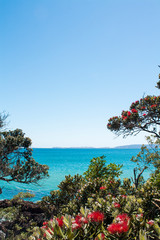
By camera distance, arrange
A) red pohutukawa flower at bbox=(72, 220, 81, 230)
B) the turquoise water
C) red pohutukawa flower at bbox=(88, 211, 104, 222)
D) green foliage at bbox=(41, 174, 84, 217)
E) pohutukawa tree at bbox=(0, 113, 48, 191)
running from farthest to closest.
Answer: the turquoise water, pohutukawa tree at bbox=(0, 113, 48, 191), green foliage at bbox=(41, 174, 84, 217), red pohutukawa flower at bbox=(88, 211, 104, 222), red pohutukawa flower at bbox=(72, 220, 81, 230)

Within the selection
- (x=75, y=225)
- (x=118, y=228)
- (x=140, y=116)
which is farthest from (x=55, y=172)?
(x=118, y=228)

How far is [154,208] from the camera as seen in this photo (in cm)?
272

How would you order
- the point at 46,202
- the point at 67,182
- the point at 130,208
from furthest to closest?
the point at 46,202 → the point at 67,182 → the point at 130,208

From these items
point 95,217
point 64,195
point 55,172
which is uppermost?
point 95,217

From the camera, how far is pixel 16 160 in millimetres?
12297

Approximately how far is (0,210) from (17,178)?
7.25 feet

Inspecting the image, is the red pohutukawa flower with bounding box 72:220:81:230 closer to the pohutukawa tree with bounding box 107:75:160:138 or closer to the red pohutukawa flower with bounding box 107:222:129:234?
the red pohutukawa flower with bounding box 107:222:129:234

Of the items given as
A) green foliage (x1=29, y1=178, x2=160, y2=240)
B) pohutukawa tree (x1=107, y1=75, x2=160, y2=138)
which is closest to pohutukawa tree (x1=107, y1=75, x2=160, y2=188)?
pohutukawa tree (x1=107, y1=75, x2=160, y2=138)

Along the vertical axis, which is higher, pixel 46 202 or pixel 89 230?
pixel 89 230

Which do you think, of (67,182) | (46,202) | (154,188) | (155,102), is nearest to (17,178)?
(46,202)

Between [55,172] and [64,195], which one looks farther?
[55,172]

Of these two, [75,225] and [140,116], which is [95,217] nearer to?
[75,225]

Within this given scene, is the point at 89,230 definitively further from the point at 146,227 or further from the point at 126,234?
the point at 146,227

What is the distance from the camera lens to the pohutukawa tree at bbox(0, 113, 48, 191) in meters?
11.2
